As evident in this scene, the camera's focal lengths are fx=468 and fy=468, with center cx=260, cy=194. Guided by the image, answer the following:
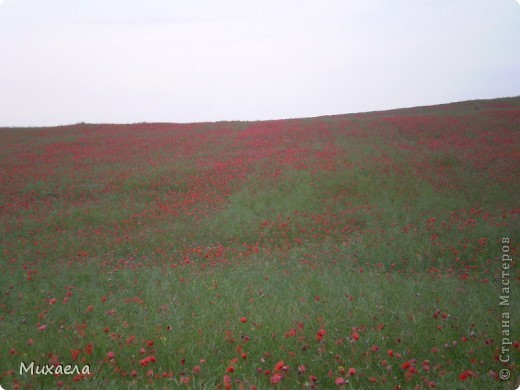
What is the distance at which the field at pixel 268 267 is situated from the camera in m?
4.14

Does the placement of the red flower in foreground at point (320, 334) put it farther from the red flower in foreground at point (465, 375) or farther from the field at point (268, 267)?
the red flower in foreground at point (465, 375)

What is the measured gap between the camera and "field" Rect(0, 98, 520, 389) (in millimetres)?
4145

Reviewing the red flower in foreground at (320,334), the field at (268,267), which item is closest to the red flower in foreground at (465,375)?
the field at (268,267)

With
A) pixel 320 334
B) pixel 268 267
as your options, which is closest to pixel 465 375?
pixel 320 334

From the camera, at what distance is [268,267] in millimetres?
8211

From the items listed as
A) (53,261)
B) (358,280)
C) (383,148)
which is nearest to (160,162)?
(383,148)

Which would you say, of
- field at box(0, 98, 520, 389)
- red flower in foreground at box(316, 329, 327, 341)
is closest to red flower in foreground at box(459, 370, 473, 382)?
field at box(0, 98, 520, 389)

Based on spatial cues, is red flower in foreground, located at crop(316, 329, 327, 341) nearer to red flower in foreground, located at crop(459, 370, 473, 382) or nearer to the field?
the field

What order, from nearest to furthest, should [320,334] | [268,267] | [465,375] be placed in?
[465,375] → [320,334] → [268,267]

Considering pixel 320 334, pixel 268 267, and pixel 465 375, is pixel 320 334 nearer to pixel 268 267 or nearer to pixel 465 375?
pixel 465 375

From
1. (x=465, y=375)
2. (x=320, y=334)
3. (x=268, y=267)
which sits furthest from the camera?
(x=268, y=267)

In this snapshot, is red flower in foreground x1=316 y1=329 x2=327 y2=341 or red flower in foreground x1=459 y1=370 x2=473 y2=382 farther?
red flower in foreground x1=316 y1=329 x2=327 y2=341

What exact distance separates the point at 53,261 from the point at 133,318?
4.91m

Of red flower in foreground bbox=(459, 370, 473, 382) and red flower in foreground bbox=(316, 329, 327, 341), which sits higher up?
red flower in foreground bbox=(316, 329, 327, 341)
